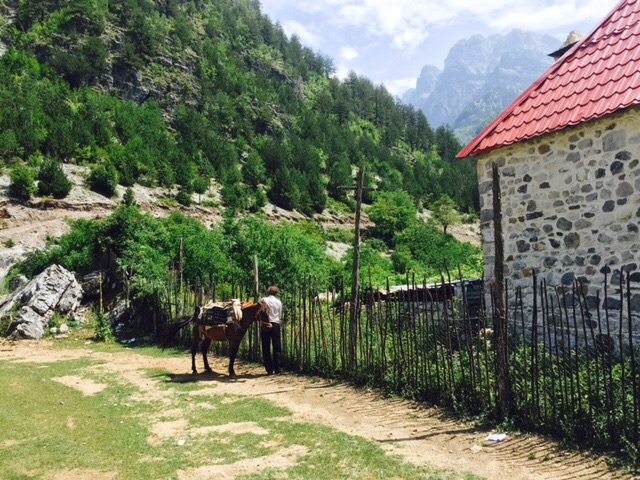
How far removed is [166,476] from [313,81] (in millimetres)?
94449

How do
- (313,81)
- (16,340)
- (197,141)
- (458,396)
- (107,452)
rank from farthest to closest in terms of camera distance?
(313,81), (197,141), (16,340), (458,396), (107,452)

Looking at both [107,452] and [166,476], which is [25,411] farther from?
[166,476]

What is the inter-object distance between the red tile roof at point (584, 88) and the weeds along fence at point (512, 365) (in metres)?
2.66

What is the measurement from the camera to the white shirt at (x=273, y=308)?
7.73 metres

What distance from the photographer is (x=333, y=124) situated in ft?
236

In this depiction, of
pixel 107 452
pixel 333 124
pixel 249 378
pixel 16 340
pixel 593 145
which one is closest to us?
pixel 107 452

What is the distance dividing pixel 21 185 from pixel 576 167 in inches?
1107

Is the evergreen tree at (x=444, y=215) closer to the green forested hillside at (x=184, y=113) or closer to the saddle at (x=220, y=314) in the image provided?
the green forested hillside at (x=184, y=113)

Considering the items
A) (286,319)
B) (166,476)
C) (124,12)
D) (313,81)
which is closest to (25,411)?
(166,476)

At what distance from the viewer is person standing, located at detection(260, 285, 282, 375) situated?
7738 millimetres

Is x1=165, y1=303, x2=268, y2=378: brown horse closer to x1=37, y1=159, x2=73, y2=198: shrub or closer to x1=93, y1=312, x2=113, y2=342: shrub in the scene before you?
x1=93, y1=312, x2=113, y2=342: shrub

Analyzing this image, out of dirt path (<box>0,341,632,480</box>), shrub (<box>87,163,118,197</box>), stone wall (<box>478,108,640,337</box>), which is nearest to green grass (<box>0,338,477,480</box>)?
dirt path (<box>0,341,632,480</box>)

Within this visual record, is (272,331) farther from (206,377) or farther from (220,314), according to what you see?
(206,377)

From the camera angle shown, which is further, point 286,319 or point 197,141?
point 197,141
